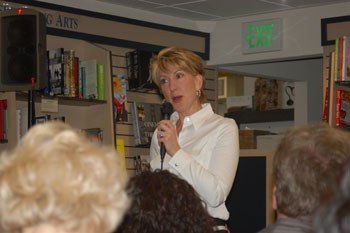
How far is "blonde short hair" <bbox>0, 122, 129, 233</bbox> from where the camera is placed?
40.1 inches

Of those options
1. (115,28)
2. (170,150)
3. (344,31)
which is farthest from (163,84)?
(344,31)

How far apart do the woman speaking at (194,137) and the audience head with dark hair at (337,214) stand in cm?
172

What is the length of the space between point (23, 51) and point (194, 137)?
1.67 m

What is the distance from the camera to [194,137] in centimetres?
293

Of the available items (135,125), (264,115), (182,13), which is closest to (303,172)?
(135,125)

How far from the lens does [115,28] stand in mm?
5828

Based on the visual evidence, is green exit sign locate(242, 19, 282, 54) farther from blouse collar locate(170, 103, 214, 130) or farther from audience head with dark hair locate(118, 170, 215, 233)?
audience head with dark hair locate(118, 170, 215, 233)

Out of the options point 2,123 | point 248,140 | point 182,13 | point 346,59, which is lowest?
point 248,140

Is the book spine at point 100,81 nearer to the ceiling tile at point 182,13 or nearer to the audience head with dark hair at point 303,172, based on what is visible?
the ceiling tile at point 182,13

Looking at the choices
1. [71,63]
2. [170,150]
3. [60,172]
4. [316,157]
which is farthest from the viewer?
[71,63]

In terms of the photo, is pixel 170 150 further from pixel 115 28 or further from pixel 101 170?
pixel 115 28

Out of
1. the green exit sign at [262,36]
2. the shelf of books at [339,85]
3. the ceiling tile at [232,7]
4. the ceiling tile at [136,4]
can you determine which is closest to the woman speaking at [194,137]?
the shelf of books at [339,85]

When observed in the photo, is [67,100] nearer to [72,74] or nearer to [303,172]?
[72,74]

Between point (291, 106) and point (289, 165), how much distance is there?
891cm
